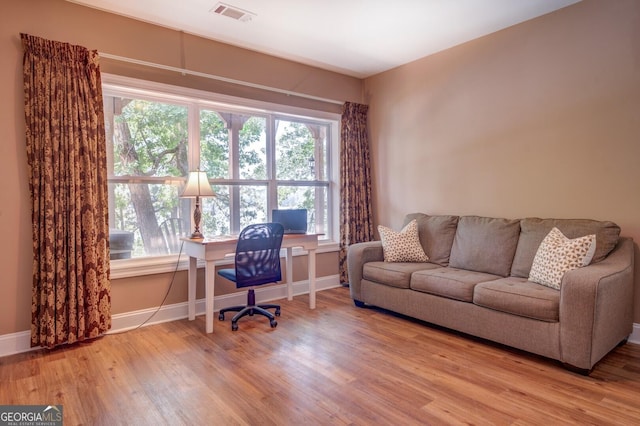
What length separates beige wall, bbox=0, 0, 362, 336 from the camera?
2.79 m

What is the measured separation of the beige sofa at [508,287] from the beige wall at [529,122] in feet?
0.87

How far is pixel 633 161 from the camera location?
2.89 meters

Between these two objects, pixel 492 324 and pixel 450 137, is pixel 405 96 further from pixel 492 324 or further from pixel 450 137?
pixel 492 324

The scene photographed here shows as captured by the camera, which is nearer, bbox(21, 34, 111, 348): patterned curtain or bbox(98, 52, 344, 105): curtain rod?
bbox(21, 34, 111, 348): patterned curtain

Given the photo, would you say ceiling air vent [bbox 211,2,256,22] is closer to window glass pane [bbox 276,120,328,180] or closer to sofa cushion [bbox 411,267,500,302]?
window glass pane [bbox 276,120,328,180]

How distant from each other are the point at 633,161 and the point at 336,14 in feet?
8.64

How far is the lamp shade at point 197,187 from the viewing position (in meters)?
3.38

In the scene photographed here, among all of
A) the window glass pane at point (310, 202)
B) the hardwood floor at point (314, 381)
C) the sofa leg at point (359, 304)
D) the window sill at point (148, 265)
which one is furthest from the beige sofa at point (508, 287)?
the window sill at point (148, 265)

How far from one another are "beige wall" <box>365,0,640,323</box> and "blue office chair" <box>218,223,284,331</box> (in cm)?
185

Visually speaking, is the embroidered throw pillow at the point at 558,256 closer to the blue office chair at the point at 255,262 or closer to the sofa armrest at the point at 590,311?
the sofa armrest at the point at 590,311

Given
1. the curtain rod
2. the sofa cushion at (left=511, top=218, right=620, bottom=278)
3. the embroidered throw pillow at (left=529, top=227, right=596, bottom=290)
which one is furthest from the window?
the embroidered throw pillow at (left=529, top=227, right=596, bottom=290)

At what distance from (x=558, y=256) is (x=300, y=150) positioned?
2980 mm

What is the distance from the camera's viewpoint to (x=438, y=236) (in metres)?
3.92

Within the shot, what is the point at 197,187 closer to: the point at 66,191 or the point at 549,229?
the point at 66,191
